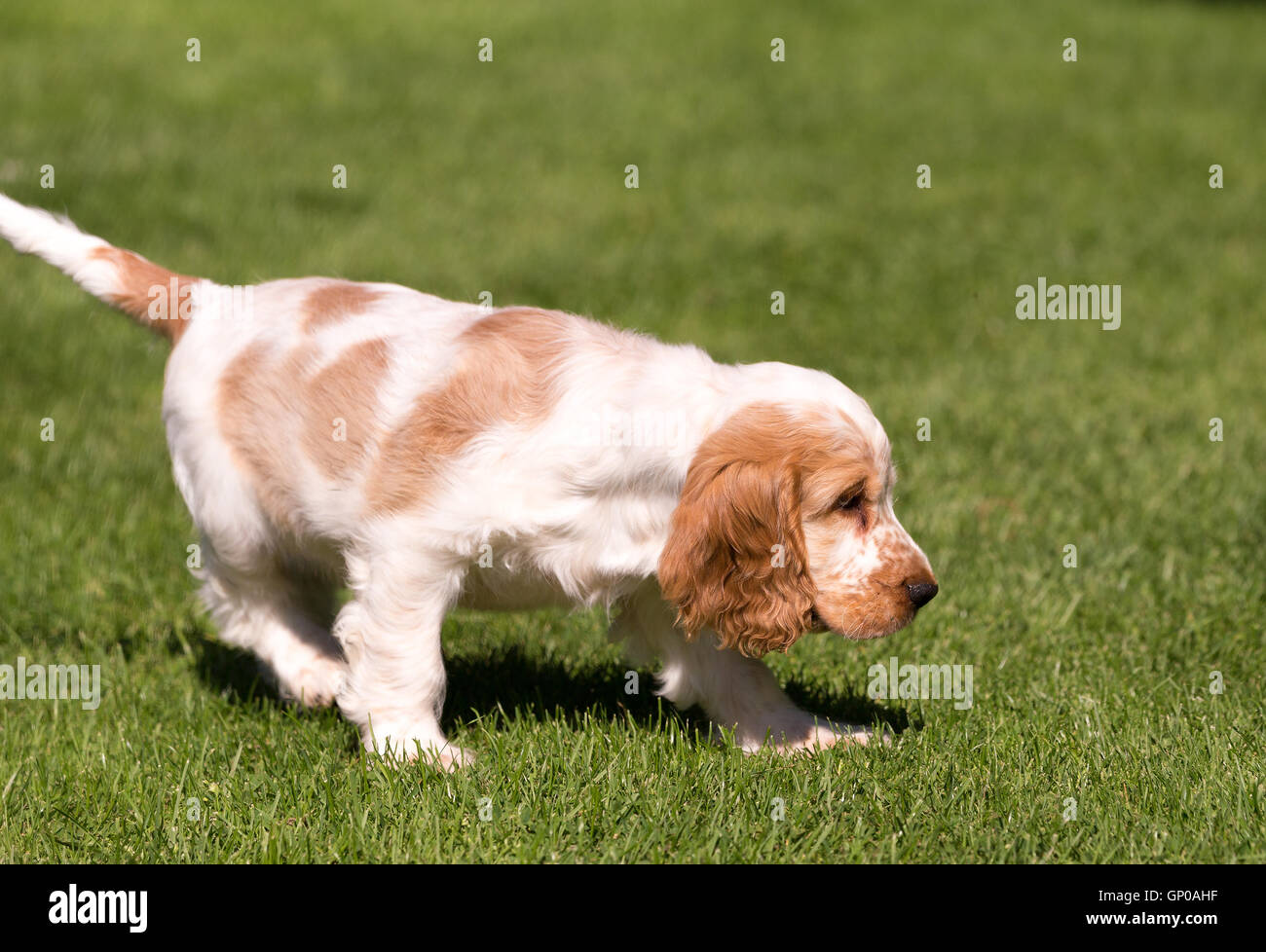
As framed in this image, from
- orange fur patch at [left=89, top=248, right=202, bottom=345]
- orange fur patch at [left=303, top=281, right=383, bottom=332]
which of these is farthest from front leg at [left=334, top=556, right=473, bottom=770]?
orange fur patch at [left=89, top=248, right=202, bottom=345]

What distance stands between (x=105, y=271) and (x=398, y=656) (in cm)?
169

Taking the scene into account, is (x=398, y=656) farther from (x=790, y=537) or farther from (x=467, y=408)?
(x=790, y=537)

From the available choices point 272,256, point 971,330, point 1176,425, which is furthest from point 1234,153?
point 272,256

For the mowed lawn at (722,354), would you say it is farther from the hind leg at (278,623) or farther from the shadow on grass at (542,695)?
the hind leg at (278,623)

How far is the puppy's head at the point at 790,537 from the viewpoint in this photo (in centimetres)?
362

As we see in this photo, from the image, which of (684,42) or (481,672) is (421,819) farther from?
(684,42)

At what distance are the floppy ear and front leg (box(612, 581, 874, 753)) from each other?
392mm

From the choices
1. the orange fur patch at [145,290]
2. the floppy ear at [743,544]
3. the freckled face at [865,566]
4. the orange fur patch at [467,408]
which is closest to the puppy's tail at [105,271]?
the orange fur patch at [145,290]

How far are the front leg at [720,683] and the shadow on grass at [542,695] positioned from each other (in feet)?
0.33

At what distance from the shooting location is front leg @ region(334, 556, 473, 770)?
12.8ft

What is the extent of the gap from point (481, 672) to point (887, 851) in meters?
1.75

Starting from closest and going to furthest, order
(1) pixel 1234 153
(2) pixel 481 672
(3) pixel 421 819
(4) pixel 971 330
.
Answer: (3) pixel 421 819, (2) pixel 481 672, (4) pixel 971 330, (1) pixel 1234 153
